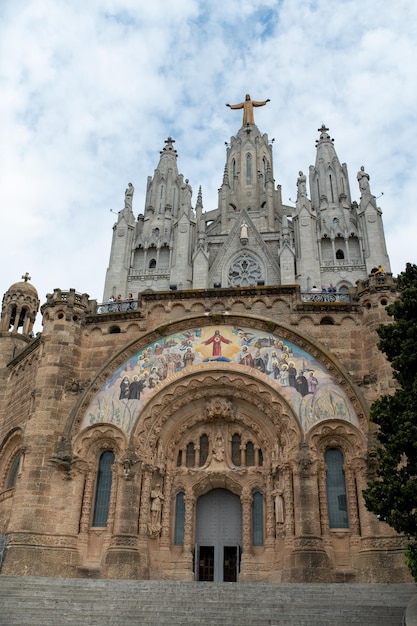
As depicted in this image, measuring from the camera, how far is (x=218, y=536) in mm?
19328

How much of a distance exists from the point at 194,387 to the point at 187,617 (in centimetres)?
856

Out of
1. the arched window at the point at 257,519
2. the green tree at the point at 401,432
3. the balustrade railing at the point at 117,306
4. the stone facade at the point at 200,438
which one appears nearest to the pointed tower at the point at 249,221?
the balustrade railing at the point at 117,306

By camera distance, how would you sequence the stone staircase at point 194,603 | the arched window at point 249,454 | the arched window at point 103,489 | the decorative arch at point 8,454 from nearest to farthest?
the stone staircase at point 194,603 < the arched window at point 103,489 < the arched window at point 249,454 < the decorative arch at point 8,454

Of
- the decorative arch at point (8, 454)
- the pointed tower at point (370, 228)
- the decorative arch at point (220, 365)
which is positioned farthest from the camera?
the pointed tower at point (370, 228)

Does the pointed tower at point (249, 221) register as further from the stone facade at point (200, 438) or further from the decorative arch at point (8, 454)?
the decorative arch at point (8, 454)

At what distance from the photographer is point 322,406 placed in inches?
740

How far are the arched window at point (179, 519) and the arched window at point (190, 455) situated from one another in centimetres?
107

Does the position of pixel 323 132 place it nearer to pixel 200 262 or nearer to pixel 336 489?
pixel 200 262

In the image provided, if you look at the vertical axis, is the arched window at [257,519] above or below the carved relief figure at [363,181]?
below

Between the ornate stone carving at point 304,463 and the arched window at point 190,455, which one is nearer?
the ornate stone carving at point 304,463

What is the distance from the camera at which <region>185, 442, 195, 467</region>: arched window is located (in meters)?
20.2

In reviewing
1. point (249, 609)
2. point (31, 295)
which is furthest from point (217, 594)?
point (31, 295)

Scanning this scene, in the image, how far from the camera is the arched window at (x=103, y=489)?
18.8 metres

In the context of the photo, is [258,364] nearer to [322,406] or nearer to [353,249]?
[322,406]
